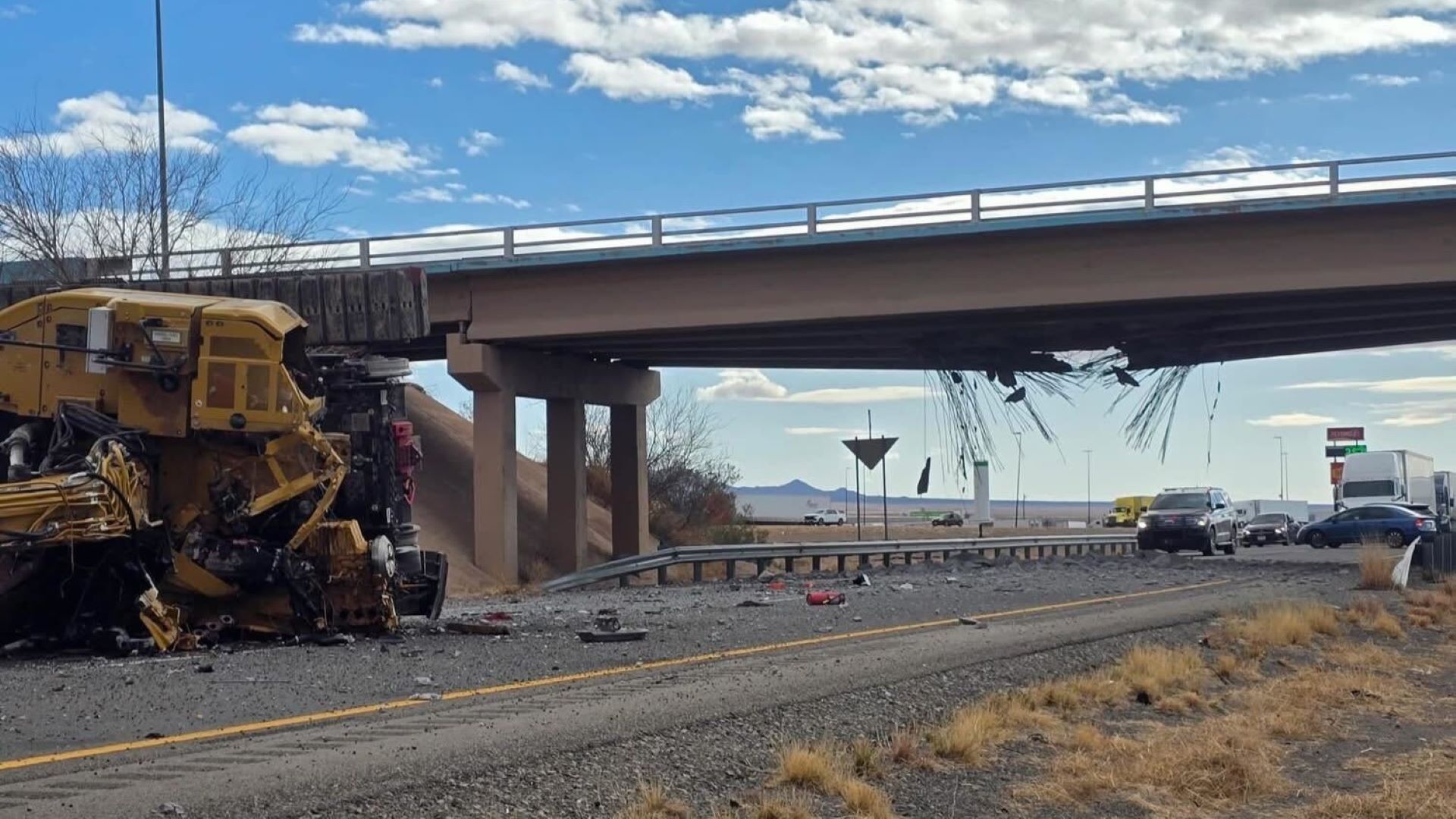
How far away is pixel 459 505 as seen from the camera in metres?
38.7

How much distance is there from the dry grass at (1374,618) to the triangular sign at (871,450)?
449 inches

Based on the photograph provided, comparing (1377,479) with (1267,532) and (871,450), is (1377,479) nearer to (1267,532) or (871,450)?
(1267,532)

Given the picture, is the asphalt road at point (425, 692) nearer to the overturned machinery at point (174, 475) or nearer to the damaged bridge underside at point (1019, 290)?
the overturned machinery at point (174, 475)

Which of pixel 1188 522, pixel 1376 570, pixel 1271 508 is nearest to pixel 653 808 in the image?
pixel 1376 570

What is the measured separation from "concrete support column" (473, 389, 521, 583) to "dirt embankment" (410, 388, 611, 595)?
0.65 meters

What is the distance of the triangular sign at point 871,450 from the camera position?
101ft

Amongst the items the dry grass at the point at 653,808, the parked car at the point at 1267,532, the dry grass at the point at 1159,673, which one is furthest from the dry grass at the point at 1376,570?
the parked car at the point at 1267,532

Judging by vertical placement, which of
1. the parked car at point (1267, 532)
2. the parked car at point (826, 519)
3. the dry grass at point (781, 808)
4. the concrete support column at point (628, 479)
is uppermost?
the concrete support column at point (628, 479)

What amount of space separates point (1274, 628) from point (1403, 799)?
8662mm

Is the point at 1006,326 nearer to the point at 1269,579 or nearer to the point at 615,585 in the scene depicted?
the point at 1269,579

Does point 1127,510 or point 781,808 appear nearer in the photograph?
point 781,808

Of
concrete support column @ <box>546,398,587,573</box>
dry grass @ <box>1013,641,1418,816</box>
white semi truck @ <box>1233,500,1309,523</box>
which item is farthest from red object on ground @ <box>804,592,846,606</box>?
white semi truck @ <box>1233,500,1309,523</box>

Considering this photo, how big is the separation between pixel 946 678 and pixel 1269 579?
1668 centimetres

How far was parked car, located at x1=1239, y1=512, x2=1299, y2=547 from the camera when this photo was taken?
57.2 metres
